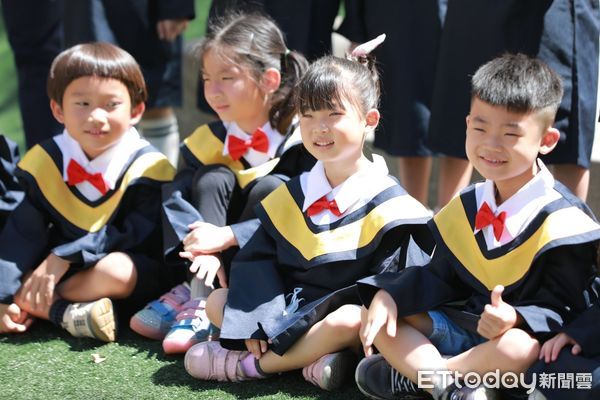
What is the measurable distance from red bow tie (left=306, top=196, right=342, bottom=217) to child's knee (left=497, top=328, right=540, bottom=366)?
2.12ft

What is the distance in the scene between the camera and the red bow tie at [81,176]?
3.41 metres

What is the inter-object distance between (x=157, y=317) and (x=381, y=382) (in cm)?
88

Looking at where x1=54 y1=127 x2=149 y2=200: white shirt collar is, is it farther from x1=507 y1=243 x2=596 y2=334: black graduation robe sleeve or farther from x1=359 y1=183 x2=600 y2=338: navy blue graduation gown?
x1=507 y1=243 x2=596 y2=334: black graduation robe sleeve

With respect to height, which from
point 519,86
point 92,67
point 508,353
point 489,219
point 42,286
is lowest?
point 42,286

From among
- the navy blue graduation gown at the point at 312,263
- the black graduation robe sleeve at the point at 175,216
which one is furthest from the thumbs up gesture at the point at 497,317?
the black graduation robe sleeve at the point at 175,216

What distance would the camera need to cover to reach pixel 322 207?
9.59 ft

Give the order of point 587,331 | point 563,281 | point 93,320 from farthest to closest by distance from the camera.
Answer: point 93,320
point 563,281
point 587,331

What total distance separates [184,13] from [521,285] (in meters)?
2.20

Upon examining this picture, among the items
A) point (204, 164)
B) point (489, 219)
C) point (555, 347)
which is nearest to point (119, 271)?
point (204, 164)

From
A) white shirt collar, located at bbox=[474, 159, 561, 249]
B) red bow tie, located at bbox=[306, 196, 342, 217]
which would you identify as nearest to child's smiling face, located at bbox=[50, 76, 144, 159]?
red bow tie, located at bbox=[306, 196, 342, 217]

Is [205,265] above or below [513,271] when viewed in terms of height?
below

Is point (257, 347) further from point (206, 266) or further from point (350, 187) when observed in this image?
point (350, 187)

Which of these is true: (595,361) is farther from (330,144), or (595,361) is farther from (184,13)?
(184,13)

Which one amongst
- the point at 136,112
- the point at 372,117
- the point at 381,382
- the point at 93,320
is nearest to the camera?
the point at 381,382
